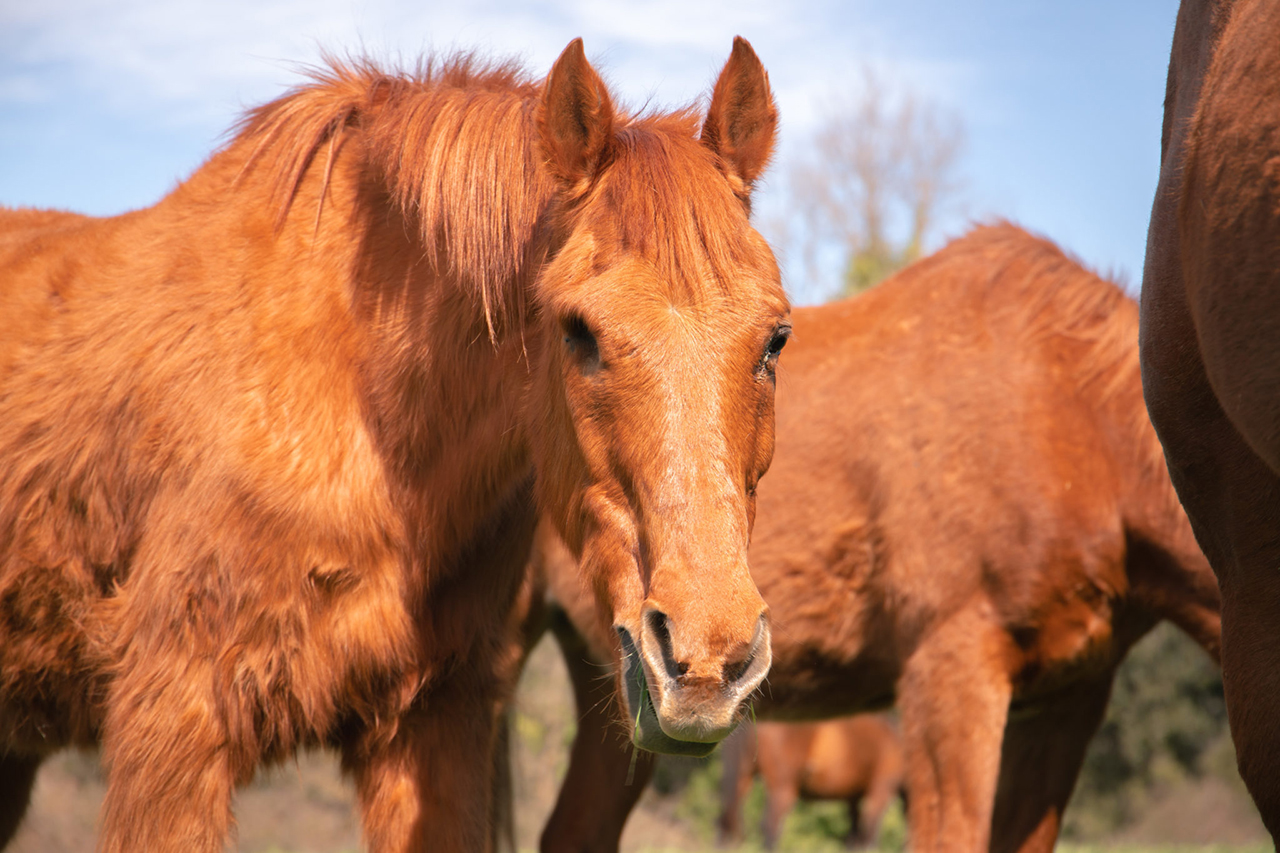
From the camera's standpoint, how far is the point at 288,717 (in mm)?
3033

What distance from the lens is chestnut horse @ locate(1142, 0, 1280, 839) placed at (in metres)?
2.04

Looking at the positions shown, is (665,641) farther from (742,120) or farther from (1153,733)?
(1153,733)

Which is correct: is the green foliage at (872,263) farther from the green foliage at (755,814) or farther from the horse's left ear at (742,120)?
the horse's left ear at (742,120)

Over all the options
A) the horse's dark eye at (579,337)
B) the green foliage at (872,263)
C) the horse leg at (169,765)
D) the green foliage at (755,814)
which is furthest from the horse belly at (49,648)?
the green foliage at (872,263)

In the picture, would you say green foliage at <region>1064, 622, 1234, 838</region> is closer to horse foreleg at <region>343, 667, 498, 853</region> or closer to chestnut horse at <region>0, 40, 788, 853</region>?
horse foreleg at <region>343, 667, 498, 853</region>

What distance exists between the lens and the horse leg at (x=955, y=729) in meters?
4.74

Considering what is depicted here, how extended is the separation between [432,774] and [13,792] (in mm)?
2308

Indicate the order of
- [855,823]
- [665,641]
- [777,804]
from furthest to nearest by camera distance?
1. [855,823]
2. [777,804]
3. [665,641]

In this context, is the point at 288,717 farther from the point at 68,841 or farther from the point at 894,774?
the point at 894,774

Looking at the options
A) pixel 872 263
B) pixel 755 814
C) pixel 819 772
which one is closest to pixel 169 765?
pixel 819 772

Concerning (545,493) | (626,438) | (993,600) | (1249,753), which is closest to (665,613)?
(626,438)

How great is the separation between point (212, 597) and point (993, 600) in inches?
134

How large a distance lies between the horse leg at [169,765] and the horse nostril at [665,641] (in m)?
1.36

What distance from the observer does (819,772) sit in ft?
57.6
